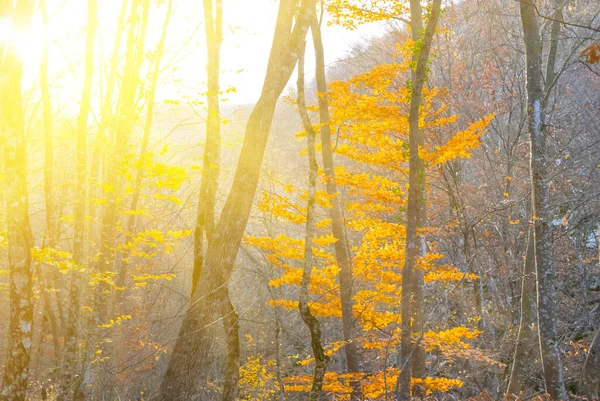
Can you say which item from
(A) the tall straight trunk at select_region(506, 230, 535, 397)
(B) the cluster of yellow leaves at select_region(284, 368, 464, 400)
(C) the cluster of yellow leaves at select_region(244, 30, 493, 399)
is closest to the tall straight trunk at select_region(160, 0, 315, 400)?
(C) the cluster of yellow leaves at select_region(244, 30, 493, 399)

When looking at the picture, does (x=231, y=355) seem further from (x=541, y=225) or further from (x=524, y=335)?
(x=524, y=335)

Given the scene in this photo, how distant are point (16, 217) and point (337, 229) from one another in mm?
6673

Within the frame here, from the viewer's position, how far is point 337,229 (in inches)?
453

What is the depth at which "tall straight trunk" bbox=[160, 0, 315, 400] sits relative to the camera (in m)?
6.05

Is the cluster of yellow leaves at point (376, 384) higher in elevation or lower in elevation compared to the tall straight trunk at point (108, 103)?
lower

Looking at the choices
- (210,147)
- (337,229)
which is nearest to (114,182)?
(210,147)

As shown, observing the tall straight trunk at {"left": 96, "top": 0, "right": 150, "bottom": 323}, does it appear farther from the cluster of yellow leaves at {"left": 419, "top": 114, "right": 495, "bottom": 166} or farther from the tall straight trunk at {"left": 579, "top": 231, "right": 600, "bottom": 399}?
the tall straight trunk at {"left": 579, "top": 231, "right": 600, "bottom": 399}

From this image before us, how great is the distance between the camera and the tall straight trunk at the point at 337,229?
1097 cm

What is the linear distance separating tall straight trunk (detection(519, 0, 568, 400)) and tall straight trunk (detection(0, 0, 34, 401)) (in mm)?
7025

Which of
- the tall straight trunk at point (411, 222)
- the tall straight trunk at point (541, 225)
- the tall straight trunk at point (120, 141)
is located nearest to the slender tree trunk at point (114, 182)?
the tall straight trunk at point (120, 141)

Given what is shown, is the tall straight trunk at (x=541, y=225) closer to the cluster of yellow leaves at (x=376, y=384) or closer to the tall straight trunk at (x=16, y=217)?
the cluster of yellow leaves at (x=376, y=384)

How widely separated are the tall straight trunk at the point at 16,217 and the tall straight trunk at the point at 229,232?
74.4 inches

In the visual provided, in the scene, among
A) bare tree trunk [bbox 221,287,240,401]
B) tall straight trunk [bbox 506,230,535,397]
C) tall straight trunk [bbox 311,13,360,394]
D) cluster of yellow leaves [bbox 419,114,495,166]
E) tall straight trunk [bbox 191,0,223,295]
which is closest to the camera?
bare tree trunk [bbox 221,287,240,401]

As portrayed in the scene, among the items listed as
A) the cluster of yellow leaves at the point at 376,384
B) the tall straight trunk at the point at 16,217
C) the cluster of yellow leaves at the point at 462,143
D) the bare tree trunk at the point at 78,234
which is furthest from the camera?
→ the cluster of yellow leaves at the point at 462,143
